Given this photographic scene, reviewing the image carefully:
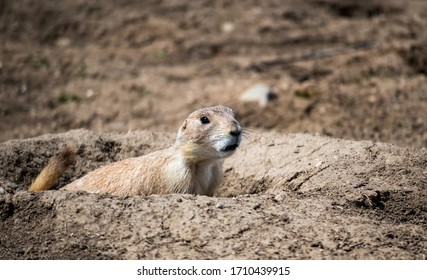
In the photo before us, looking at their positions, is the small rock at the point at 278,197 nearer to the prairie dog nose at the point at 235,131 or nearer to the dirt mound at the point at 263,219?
the dirt mound at the point at 263,219

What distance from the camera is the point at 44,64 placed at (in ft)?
40.0

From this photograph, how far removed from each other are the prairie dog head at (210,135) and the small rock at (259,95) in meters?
4.02

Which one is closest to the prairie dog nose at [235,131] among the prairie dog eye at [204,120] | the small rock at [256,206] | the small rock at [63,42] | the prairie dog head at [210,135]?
the prairie dog head at [210,135]

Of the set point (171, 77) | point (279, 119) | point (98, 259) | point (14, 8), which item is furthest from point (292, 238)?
point (14, 8)

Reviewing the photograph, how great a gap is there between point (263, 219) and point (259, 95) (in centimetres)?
542

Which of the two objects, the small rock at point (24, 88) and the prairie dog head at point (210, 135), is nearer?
the prairie dog head at point (210, 135)

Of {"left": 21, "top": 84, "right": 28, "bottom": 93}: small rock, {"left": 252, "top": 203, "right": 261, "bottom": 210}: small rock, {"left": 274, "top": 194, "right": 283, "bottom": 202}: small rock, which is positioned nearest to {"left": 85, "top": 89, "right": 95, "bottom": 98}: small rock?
{"left": 21, "top": 84, "right": 28, "bottom": 93}: small rock

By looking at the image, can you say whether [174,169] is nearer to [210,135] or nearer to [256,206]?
[210,135]

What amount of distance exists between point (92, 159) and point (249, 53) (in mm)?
5589

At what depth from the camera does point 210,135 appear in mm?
6203

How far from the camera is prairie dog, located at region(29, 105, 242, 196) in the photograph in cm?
629

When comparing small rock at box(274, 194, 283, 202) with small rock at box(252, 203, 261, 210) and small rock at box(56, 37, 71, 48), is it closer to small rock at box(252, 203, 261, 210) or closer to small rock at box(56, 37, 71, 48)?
small rock at box(252, 203, 261, 210)

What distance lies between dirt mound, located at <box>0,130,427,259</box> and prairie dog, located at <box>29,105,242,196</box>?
65 cm

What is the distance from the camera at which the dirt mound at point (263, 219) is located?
5047 millimetres
